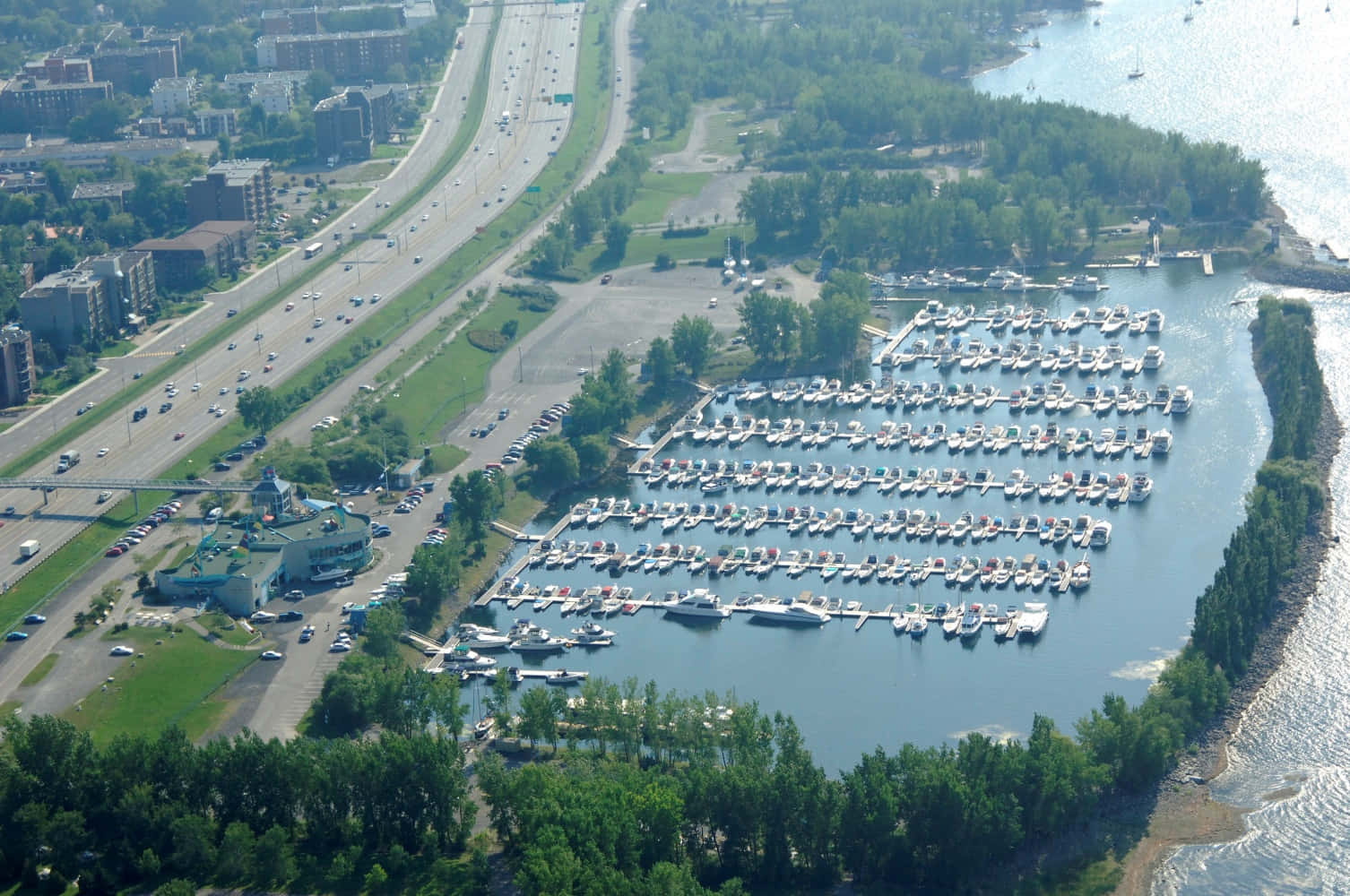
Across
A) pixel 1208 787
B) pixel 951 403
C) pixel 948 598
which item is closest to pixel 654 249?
pixel 951 403

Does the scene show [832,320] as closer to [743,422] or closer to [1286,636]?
[743,422]

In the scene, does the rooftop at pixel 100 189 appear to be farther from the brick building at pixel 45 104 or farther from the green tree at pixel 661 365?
the green tree at pixel 661 365

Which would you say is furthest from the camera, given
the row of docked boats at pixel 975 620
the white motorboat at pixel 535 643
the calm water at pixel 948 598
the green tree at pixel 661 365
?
the green tree at pixel 661 365

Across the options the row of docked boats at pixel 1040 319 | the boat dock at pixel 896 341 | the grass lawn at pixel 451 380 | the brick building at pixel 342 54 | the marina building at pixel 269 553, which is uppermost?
the brick building at pixel 342 54

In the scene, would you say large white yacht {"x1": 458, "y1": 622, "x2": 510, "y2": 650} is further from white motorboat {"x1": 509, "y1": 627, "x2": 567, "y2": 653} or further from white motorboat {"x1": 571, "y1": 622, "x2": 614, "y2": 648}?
white motorboat {"x1": 571, "y1": 622, "x2": 614, "y2": 648}

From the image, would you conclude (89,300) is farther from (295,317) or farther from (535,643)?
(535,643)

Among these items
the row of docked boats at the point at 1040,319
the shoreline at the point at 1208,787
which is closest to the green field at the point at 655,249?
the row of docked boats at the point at 1040,319
